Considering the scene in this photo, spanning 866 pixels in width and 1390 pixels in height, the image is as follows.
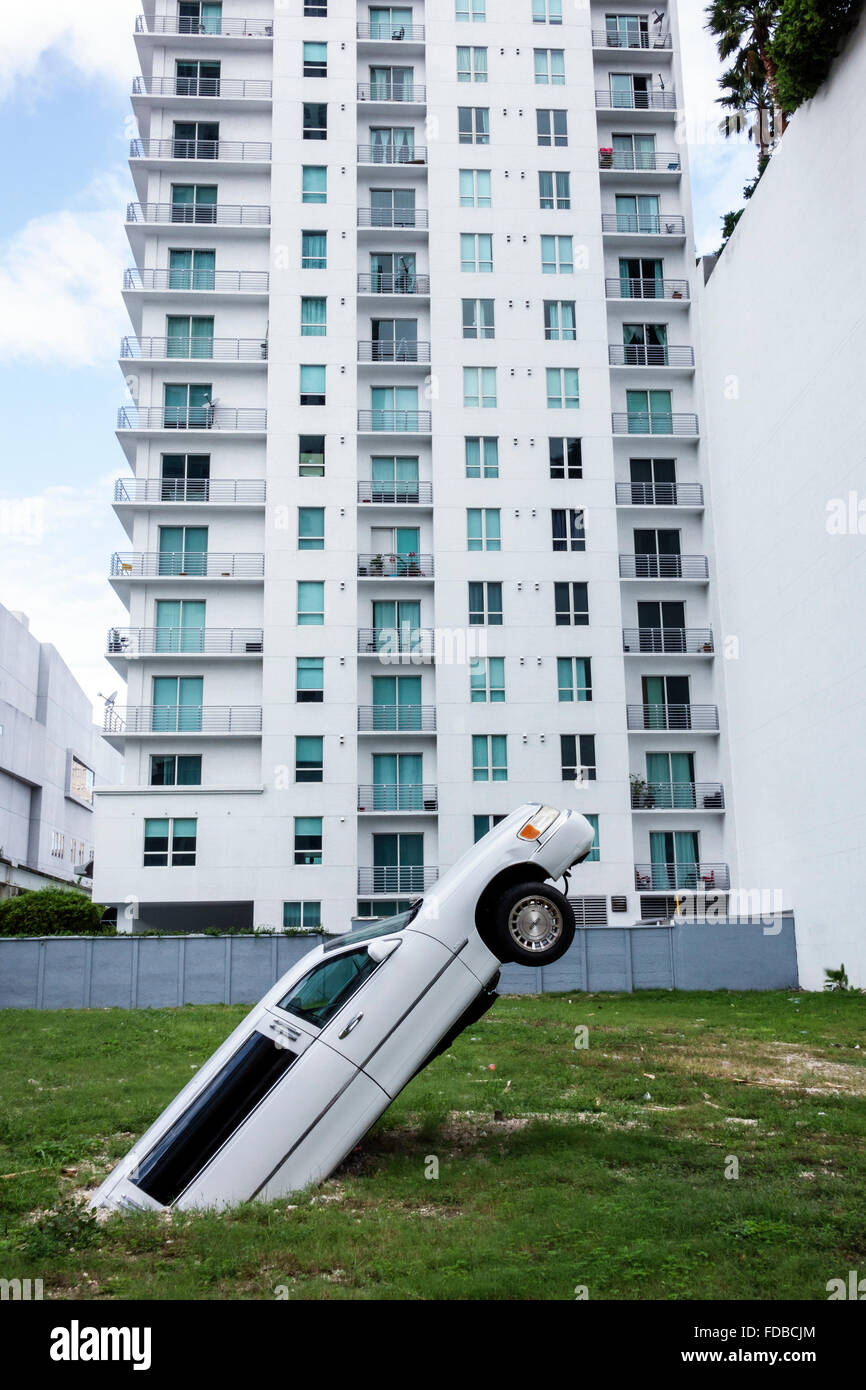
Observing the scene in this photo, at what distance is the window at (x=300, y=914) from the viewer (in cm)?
3906

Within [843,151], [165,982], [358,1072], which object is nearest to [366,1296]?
[358,1072]

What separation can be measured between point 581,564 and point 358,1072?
3378 centimetres

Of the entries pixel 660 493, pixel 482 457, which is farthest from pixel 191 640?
pixel 660 493

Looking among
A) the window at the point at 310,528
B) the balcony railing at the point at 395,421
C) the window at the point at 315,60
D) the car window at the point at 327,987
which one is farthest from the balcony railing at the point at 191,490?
the car window at the point at 327,987

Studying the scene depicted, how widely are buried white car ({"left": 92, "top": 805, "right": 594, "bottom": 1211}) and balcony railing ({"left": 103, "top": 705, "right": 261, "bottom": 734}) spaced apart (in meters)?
30.9

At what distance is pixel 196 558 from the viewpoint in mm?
43000

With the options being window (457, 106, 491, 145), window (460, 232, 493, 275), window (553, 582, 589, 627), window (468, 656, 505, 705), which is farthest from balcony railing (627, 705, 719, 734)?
window (457, 106, 491, 145)

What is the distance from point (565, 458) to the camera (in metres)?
43.2

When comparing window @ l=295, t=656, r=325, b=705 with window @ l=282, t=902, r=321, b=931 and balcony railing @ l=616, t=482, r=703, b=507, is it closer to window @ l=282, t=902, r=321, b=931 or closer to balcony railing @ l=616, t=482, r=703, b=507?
window @ l=282, t=902, r=321, b=931

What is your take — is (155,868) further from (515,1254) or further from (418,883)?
(515,1254)

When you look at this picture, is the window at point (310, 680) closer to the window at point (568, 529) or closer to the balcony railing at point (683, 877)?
the window at point (568, 529)

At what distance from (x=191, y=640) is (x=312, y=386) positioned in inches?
421

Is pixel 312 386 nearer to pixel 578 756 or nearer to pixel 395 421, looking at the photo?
pixel 395 421

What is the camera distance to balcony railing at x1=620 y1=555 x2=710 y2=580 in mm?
43594
